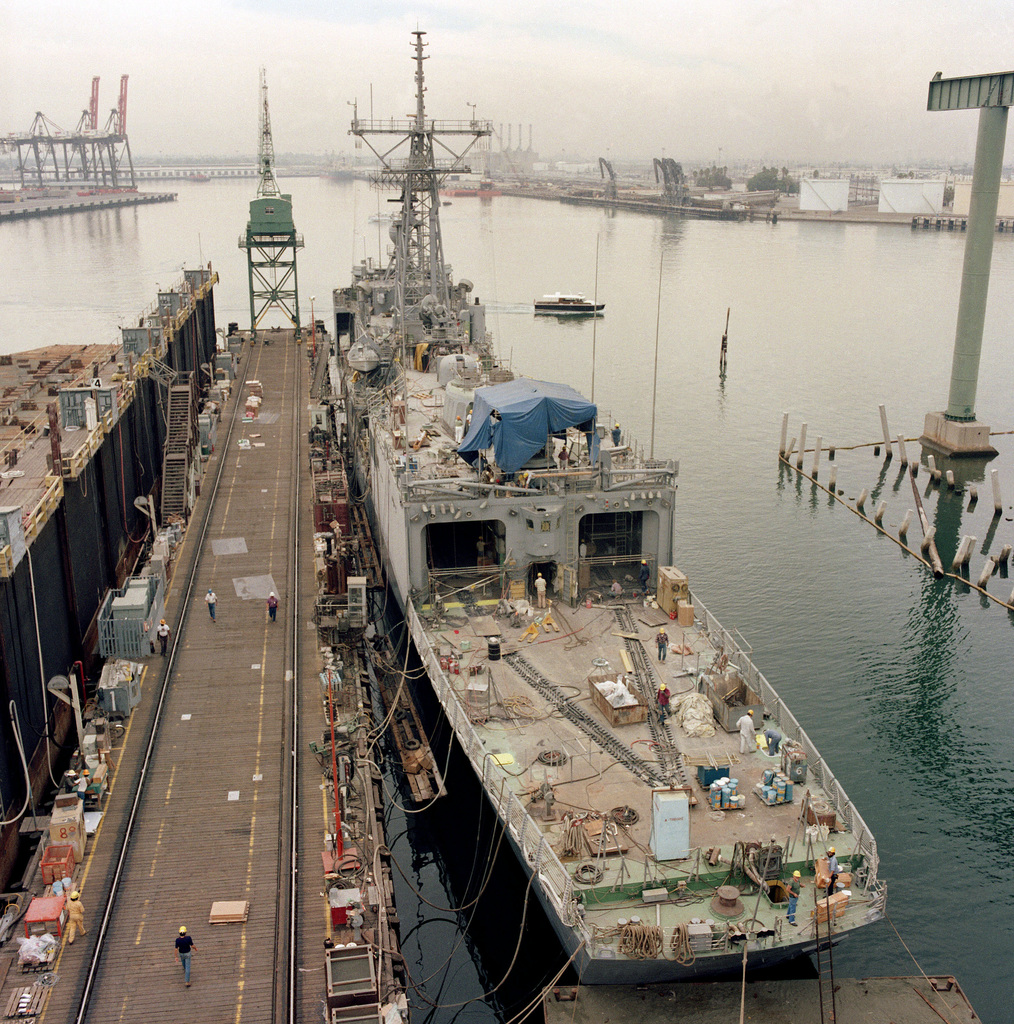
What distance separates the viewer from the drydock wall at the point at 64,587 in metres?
25.7

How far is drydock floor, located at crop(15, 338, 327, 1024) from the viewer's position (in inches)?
768

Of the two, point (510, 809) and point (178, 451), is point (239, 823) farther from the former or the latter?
point (178, 451)

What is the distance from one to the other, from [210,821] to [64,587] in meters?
12.4

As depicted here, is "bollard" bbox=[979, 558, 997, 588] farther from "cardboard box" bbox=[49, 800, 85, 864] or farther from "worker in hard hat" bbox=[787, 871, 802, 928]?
"cardboard box" bbox=[49, 800, 85, 864]

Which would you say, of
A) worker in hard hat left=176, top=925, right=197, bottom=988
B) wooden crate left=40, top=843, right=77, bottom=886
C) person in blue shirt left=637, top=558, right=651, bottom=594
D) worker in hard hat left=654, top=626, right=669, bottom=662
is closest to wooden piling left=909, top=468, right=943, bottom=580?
person in blue shirt left=637, top=558, right=651, bottom=594

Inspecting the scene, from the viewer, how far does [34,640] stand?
93.8 ft

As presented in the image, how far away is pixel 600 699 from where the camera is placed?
26297mm

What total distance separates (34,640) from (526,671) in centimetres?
1391

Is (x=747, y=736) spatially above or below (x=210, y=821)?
above

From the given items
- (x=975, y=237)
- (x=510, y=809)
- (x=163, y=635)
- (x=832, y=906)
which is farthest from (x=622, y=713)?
(x=975, y=237)

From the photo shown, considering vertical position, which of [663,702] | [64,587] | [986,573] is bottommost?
[986,573]

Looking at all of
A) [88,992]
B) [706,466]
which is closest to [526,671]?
[88,992]

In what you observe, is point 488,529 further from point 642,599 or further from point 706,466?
point 706,466

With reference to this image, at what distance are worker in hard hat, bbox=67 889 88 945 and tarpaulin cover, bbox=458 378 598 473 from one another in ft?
57.6
